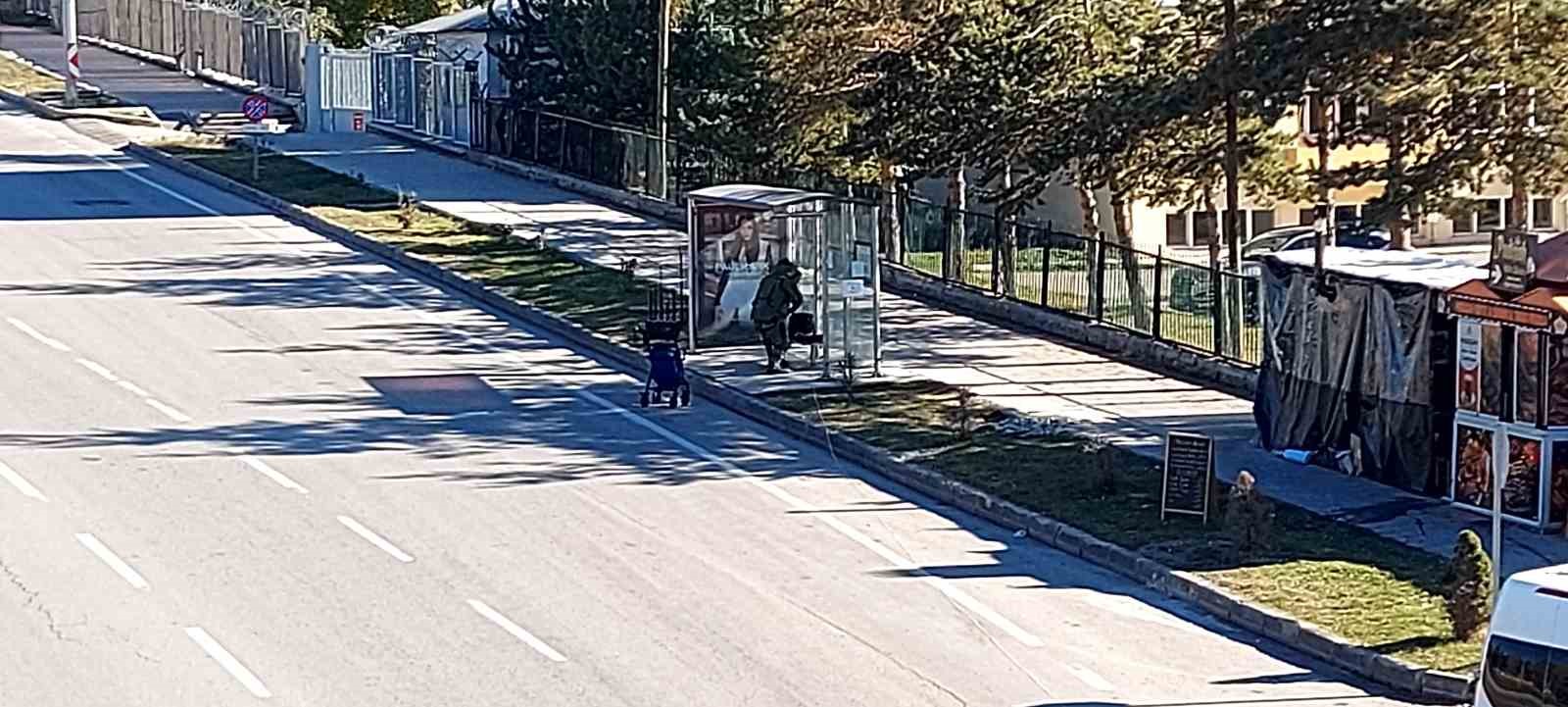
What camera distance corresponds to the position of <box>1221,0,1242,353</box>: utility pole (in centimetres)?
2972

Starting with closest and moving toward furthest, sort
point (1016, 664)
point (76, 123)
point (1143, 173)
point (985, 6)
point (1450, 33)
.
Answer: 1. point (1016, 664)
2. point (1450, 33)
3. point (1143, 173)
4. point (985, 6)
5. point (76, 123)

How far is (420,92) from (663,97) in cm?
1336

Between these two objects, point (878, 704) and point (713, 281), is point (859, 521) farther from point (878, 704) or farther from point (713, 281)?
point (713, 281)

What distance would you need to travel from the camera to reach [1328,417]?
25.0 m

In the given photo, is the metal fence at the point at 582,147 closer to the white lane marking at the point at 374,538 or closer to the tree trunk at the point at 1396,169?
the tree trunk at the point at 1396,169

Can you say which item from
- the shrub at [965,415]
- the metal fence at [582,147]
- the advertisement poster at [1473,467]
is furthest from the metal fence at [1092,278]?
the metal fence at [582,147]

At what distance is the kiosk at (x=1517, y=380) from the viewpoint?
72.3ft

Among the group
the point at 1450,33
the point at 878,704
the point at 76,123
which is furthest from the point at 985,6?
the point at 76,123

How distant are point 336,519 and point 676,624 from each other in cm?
492

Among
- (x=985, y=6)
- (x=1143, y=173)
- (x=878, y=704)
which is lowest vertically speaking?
(x=878, y=704)

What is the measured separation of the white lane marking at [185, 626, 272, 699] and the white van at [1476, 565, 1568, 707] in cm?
793

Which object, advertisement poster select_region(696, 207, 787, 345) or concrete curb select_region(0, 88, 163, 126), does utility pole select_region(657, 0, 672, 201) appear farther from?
concrete curb select_region(0, 88, 163, 126)

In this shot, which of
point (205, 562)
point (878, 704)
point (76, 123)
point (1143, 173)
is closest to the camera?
point (878, 704)

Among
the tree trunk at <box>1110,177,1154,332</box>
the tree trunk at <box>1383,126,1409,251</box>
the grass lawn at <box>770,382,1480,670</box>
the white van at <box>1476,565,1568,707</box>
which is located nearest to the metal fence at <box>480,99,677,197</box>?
the tree trunk at <box>1110,177,1154,332</box>
